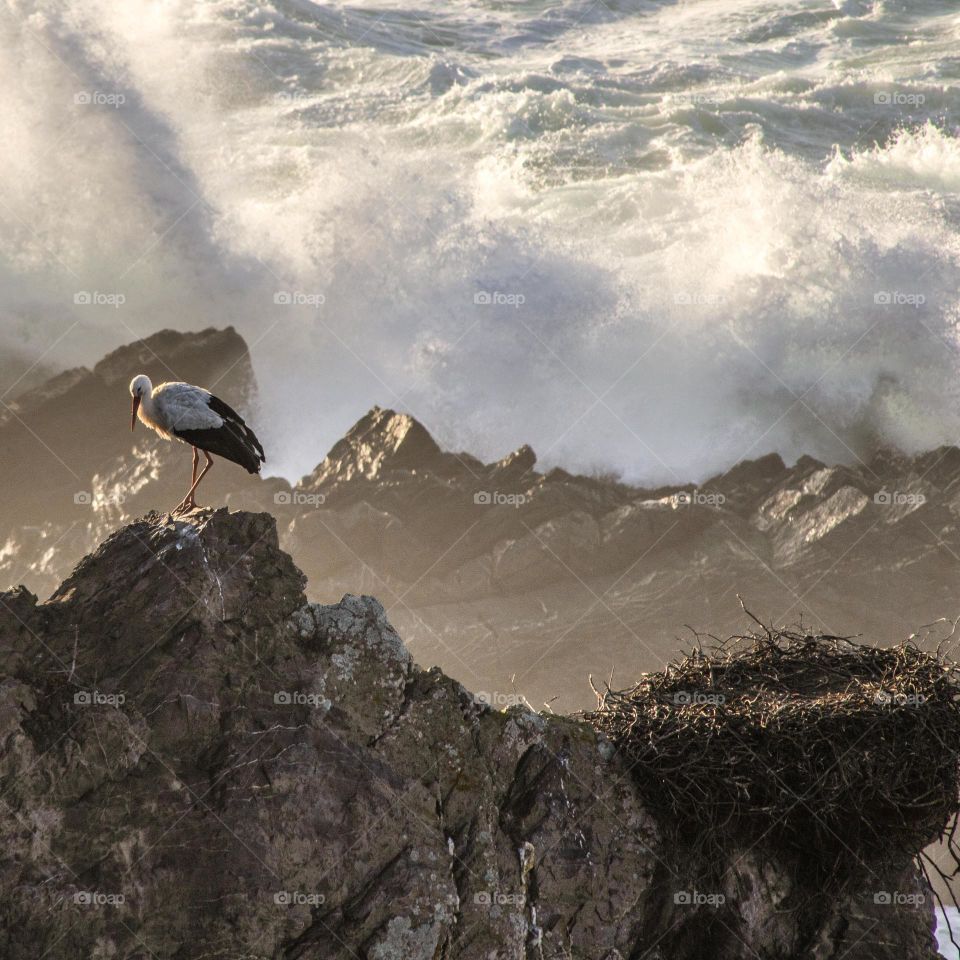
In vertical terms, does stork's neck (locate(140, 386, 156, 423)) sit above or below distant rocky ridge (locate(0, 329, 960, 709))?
above

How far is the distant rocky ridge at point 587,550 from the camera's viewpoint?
46.2 metres

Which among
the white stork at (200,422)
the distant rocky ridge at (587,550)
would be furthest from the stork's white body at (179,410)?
the distant rocky ridge at (587,550)

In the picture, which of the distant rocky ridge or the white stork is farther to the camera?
the distant rocky ridge

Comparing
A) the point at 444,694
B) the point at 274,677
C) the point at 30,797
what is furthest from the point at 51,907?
the point at 444,694

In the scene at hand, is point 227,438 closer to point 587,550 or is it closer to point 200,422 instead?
point 200,422

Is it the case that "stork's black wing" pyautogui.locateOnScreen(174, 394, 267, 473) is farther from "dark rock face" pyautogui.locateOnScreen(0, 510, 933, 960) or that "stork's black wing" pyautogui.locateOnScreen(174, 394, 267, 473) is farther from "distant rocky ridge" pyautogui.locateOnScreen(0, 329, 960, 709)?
"distant rocky ridge" pyautogui.locateOnScreen(0, 329, 960, 709)

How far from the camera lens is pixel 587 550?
47.7 meters

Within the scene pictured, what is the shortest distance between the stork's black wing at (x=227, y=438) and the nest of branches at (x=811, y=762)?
4.09 meters

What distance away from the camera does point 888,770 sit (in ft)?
36.4

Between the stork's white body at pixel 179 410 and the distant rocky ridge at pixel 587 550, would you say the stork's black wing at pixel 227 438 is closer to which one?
the stork's white body at pixel 179 410

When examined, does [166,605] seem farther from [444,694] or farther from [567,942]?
[567,942]

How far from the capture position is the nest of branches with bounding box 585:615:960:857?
10.9 meters

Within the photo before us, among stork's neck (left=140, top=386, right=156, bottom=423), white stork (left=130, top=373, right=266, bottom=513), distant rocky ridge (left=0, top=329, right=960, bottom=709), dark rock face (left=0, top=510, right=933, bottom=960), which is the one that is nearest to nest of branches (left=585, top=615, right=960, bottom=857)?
dark rock face (left=0, top=510, right=933, bottom=960)

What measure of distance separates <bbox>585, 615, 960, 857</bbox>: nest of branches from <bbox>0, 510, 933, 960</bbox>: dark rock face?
32cm
